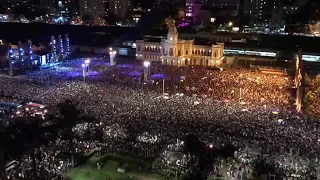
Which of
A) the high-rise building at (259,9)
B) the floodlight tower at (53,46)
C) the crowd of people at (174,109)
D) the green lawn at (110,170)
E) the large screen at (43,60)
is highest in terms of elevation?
the high-rise building at (259,9)

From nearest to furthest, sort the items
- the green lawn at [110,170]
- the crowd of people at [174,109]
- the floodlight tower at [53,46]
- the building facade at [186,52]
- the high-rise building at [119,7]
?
the green lawn at [110,170] < the crowd of people at [174,109] < the building facade at [186,52] < the floodlight tower at [53,46] < the high-rise building at [119,7]

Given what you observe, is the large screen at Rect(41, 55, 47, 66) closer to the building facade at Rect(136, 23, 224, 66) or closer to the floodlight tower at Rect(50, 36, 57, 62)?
the floodlight tower at Rect(50, 36, 57, 62)

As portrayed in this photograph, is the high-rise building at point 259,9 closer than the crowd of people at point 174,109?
No

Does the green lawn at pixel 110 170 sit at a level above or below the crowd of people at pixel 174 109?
below

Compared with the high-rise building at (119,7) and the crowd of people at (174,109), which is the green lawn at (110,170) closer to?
the crowd of people at (174,109)

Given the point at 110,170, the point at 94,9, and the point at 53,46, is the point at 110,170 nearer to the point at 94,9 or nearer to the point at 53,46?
the point at 53,46

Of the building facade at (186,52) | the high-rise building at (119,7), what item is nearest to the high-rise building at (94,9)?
the high-rise building at (119,7)

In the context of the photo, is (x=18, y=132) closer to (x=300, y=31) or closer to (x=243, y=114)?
(x=243, y=114)
